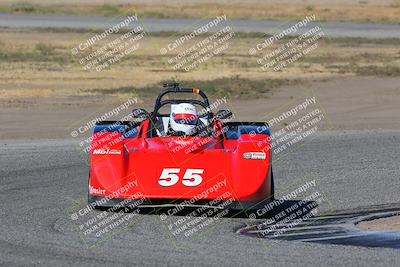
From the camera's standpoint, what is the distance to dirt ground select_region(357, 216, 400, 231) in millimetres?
14002

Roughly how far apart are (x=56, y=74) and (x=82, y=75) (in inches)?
31.0

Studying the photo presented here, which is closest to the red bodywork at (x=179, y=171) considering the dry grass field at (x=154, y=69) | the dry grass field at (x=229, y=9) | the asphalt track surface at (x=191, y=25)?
the dry grass field at (x=154, y=69)

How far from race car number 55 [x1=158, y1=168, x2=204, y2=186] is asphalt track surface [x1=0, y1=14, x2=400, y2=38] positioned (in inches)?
1384

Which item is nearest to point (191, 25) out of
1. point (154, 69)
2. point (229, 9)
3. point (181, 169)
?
point (229, 9)

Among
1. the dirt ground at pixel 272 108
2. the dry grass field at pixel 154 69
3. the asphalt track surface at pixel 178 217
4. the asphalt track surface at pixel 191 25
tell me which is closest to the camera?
the asphalt track surface at pixel 178 217

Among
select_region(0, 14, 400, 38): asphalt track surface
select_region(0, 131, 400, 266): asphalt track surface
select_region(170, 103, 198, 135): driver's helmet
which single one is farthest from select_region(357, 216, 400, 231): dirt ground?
select_region(0, 14, 400, 38): asphalt track surface

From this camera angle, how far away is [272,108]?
28484 millimetres

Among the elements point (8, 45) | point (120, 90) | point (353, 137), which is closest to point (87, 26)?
point (8, 45)

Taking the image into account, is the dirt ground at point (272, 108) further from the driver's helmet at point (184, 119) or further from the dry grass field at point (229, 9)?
the dry grass field at point (229, 9)

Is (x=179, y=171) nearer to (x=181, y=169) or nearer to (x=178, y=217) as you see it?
(x=181, y=169)

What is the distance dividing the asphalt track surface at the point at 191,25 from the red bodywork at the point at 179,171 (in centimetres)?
3458

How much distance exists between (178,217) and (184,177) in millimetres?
558

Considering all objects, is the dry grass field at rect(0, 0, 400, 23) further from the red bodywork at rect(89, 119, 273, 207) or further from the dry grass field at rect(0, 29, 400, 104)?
the red bodywork at rect(89, 119, 273, 207)

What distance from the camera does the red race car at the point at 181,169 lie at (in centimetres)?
1416
